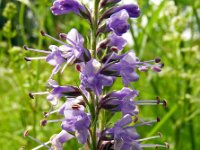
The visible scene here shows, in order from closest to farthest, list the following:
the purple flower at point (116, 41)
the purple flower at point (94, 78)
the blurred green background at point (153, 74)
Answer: the purple flower at point (94, 78) < the purple flower at point (116, 41) < the blurred green background at point (153, 74)

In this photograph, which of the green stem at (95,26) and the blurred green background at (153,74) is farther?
the blurred green background at (153,74)

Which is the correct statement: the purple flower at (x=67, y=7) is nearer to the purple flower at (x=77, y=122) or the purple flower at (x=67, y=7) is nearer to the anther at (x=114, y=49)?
the anther at (x=114, y=49)

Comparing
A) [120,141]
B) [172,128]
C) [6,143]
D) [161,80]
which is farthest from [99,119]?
[6,143]

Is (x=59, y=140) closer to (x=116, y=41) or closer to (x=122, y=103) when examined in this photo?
(x=122, y=103)

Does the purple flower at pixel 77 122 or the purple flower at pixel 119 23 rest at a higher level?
the purple flower at pixel 119 23

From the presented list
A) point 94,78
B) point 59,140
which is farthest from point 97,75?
point 59,140

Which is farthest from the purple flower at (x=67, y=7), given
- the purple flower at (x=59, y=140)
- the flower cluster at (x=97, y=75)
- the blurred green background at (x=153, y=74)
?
the blurred green background at (x=153, y=74)

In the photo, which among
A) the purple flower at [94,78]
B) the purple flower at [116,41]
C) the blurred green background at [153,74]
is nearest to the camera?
the purple flower at [94,78]
